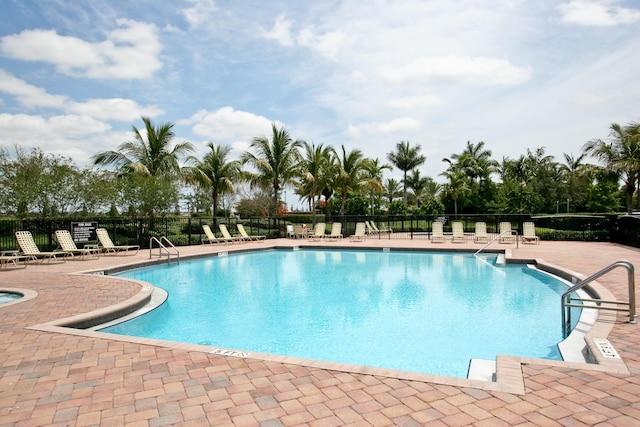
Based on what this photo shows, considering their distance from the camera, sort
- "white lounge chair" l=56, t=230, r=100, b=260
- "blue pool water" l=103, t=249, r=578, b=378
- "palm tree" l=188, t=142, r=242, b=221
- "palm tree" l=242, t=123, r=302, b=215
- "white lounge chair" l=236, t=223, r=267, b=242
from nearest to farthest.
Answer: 1. "blue pool water" l=103, t=249, r=578, b=378
2. "white lounge chair" l=56, t=230, r=100, b=260
3. "white lounge chair" l=236, t=223, r=267, b=242
4. "palm tree" l=242, t=123, r=302, b=215
5. "palm tree" l=188, t=142, r=242, b=221

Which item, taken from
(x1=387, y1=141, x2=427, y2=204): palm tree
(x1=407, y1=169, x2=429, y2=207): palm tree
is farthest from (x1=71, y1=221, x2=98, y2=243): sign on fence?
(x1=407, y1=169, x2=429, y2=207): palm tree

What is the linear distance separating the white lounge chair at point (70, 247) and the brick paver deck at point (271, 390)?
34.0 feet

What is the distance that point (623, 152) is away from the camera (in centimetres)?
2611

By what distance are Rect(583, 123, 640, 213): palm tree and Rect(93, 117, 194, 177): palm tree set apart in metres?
25.4

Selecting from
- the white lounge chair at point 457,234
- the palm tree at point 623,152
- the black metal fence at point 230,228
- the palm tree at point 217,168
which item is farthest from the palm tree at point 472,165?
the palm tree at point 217,168

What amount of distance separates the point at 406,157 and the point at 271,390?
4152 centimetres

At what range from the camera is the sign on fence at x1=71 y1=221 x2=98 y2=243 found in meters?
15.6

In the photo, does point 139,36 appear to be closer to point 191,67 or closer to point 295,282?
A: point 191,67

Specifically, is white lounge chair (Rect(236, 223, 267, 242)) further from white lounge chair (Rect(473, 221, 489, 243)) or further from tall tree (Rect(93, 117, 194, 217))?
white lounge chair (Rect(473, 221, 489, 243))

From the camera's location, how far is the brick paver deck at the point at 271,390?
9.82 ft

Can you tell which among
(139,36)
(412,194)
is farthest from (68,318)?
(412,194)

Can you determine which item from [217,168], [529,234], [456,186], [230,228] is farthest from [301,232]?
[456,186]

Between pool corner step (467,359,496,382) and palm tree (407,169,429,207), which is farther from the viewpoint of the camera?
palm tree (407,169,429,207)

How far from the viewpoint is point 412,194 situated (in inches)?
2228
